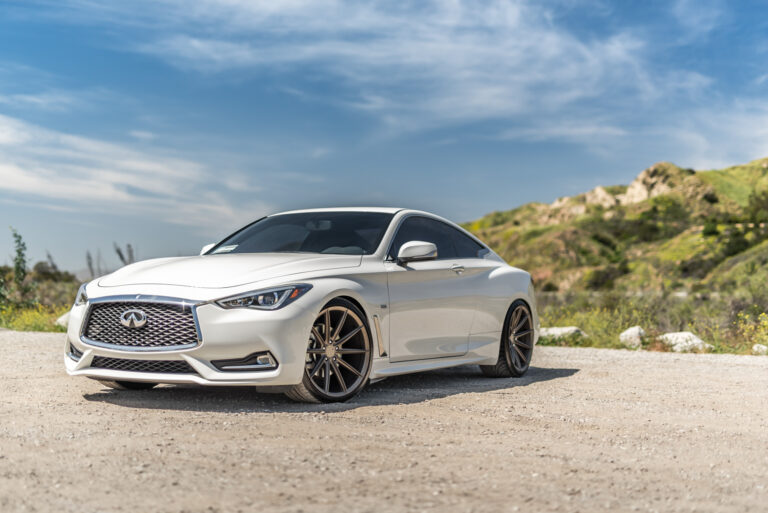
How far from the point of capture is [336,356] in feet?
21.6

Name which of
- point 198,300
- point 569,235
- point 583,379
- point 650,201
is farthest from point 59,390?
point 650,201

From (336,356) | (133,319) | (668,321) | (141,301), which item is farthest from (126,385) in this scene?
(668,321)

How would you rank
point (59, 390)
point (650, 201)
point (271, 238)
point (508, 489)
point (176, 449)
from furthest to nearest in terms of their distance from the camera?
point (650, 201)
point (271, 238)
point (59, 390)
point (176, 449)
point (508, 489)

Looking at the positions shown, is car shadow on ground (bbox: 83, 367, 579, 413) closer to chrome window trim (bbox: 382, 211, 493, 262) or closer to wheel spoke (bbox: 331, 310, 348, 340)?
wheel spoke (bbox: 331, 310, 348, 340)

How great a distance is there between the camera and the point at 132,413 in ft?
19.9

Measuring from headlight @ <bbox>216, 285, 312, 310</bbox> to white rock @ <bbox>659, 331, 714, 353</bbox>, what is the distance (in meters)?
8.79

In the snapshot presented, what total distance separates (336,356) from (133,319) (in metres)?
1.56

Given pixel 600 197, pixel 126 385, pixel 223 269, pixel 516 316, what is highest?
pixel 600 197

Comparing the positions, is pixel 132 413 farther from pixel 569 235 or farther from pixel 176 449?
pixel 569 235

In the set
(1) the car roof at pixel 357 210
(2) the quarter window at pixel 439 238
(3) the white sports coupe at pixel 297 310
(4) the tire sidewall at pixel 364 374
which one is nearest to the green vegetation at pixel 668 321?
(2) the quarter window at pixel 439 238

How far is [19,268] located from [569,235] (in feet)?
149

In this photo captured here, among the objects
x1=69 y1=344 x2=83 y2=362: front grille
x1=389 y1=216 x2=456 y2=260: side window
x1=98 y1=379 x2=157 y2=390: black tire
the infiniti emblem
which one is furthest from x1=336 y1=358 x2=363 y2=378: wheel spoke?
x1=69 y1=344 x2=83 y2=362: front grille

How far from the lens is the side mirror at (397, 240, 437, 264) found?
730cm

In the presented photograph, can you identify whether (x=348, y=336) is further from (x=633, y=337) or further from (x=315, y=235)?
(x=633, y=337)
